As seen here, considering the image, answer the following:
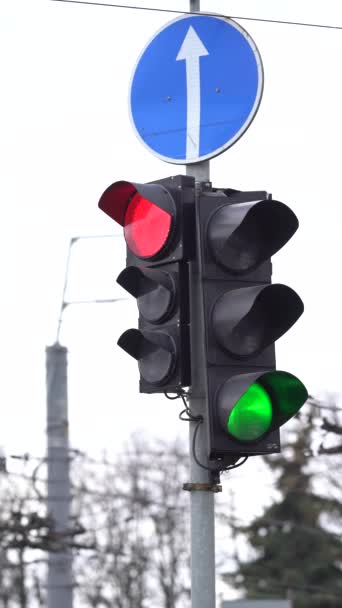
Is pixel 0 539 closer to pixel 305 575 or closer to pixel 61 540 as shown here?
pixel 61 540

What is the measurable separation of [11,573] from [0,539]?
Result: 33.5m

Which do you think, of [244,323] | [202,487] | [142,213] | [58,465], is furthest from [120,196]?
[58,465]

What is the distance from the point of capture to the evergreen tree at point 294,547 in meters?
41.8

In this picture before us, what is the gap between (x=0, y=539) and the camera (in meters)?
14.5

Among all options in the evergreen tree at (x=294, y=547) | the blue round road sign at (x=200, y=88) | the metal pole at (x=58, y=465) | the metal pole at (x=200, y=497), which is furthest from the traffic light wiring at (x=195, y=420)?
the evergreen tree at (x=294, y=547)

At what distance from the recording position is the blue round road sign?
6.09 metres

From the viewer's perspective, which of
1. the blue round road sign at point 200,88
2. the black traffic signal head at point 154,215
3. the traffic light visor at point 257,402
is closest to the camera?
the traffic light visor at point 257,402

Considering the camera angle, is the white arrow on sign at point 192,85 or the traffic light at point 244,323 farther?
the white arrow on sign at point 192,85

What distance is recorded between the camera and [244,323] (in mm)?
5559

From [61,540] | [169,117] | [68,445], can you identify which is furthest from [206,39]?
[61,540]

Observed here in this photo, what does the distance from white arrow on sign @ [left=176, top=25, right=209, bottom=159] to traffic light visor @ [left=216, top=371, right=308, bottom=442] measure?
3.69ft

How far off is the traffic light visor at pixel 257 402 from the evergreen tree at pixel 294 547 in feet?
116

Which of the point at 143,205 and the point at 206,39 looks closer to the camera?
the point at 143,205

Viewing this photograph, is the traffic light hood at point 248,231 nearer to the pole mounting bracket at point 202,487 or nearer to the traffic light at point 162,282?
the traffic light at point 162,282
